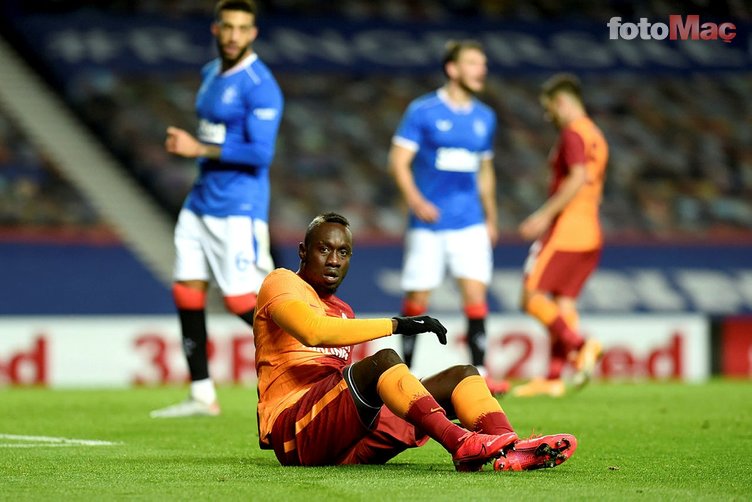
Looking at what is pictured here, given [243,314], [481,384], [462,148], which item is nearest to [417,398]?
[481,384]

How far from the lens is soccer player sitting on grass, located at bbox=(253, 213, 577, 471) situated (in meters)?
5.04

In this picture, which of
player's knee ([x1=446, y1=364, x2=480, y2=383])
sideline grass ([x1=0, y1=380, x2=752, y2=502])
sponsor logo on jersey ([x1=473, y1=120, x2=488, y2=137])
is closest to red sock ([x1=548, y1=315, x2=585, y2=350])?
sideline grass ([x1=0, y1=380, x2=752, y2=502])

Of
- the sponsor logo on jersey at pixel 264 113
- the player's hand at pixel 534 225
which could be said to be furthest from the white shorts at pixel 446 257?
the sponsor logo on jersey at pixel 264 113

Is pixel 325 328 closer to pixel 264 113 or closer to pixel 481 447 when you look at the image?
pixel 481 447

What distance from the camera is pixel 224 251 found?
809cm

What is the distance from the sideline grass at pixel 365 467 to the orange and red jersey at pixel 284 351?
0.27m

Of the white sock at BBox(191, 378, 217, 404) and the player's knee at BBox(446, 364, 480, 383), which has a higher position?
the player's knee at BBox(446, 364, 480, 383)

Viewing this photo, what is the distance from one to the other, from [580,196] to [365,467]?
207 inches

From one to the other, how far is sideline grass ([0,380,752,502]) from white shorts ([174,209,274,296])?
30.6 inches

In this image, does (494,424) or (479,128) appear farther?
(479,128)

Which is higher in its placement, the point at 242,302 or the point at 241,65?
the point at 241,65

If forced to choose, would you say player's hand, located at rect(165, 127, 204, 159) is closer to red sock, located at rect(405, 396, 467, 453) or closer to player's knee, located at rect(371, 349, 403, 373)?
player's knee, located at rect(371, 349, 403, 373)

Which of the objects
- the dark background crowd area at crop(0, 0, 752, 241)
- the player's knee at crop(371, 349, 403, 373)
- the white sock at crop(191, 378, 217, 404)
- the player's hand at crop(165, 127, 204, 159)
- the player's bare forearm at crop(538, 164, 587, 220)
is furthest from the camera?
the dark background crowd area at crop(0, 0, 752, 241)

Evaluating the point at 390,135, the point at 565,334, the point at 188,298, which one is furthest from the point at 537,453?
the point at 390,135
